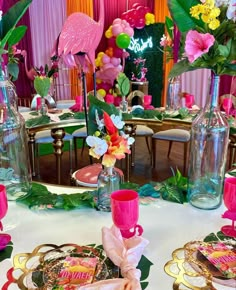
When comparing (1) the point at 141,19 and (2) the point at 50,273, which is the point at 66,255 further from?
(1) the point at 141,19

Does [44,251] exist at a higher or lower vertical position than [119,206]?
lower

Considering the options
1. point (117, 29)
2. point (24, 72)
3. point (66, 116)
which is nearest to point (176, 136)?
point (66, 116)

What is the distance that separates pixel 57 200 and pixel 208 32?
77 cm

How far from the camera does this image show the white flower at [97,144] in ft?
3.20

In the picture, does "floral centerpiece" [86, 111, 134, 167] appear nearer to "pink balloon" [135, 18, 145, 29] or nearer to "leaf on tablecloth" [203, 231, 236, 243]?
"leaf on tablecloth" [203, 231, 236, 243]

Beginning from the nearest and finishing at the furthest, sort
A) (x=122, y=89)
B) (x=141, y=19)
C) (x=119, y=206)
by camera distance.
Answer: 1. (x=119, y=206)
2. (x=122, y=89)
3. (x=141, y=19)

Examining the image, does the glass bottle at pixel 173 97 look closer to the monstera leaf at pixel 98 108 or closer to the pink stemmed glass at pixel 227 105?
Answer: the pink stemmed glass at pixel 227 105

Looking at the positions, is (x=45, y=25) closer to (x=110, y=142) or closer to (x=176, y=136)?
(x=176, y=136)

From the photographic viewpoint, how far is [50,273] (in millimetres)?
761

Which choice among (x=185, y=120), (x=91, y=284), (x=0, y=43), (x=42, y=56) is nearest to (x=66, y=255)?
(x=91, y=284)

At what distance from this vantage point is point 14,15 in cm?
109

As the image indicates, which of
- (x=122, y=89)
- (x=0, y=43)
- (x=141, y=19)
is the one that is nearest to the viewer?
(x=0, y=43)

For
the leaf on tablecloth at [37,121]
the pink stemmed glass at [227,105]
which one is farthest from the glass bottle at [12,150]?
the pink stemmed glass at [227,105]

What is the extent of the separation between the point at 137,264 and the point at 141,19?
19.0ft
